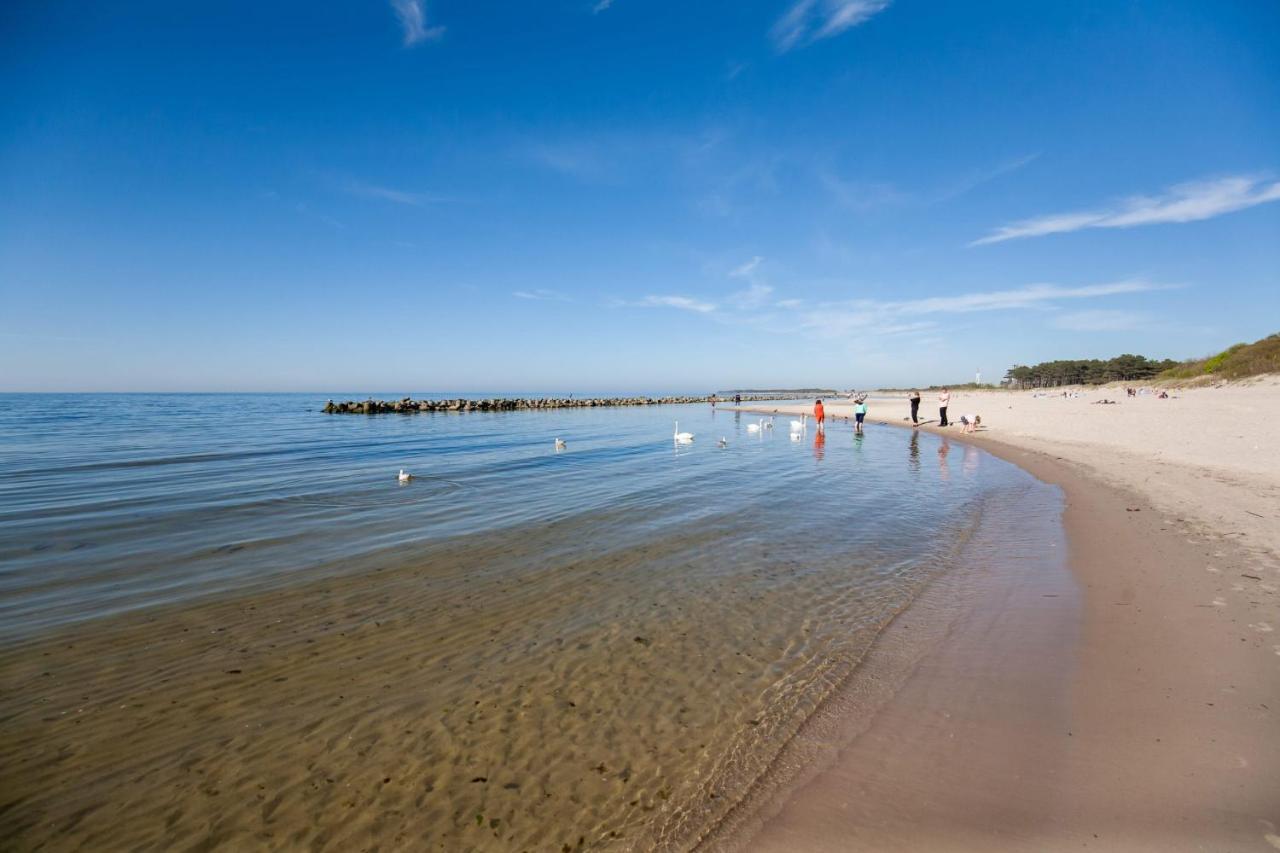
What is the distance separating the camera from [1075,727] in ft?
15.0

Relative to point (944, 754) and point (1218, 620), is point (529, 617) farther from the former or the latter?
point (1218, 620)

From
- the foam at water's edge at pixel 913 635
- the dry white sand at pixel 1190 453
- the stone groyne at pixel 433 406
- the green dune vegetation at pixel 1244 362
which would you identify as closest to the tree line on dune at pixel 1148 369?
the green dune vegetation at pixel 1244 362

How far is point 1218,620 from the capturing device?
6.44 meters

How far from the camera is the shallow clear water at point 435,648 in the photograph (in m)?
4.04

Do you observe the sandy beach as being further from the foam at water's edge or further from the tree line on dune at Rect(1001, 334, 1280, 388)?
the tree line on dune at Rect(1001, 334, 1280, 388)

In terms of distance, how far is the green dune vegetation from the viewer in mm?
48375

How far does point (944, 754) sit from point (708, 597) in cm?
396

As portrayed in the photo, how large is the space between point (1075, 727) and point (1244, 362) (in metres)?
74.7

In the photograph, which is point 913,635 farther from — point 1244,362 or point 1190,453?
point 1244,362

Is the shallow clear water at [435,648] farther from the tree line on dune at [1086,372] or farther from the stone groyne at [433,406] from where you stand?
the tree line on dune at [1086,372]

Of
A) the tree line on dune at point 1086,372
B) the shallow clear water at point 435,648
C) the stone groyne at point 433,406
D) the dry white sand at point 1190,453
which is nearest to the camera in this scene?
the shallow clear water at point 435,648

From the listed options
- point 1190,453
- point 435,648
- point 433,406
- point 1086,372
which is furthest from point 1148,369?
point 435,648

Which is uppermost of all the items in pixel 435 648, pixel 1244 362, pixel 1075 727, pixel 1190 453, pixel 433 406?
pixel 1244 362

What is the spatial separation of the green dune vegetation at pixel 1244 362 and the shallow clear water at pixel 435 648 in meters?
56.6
